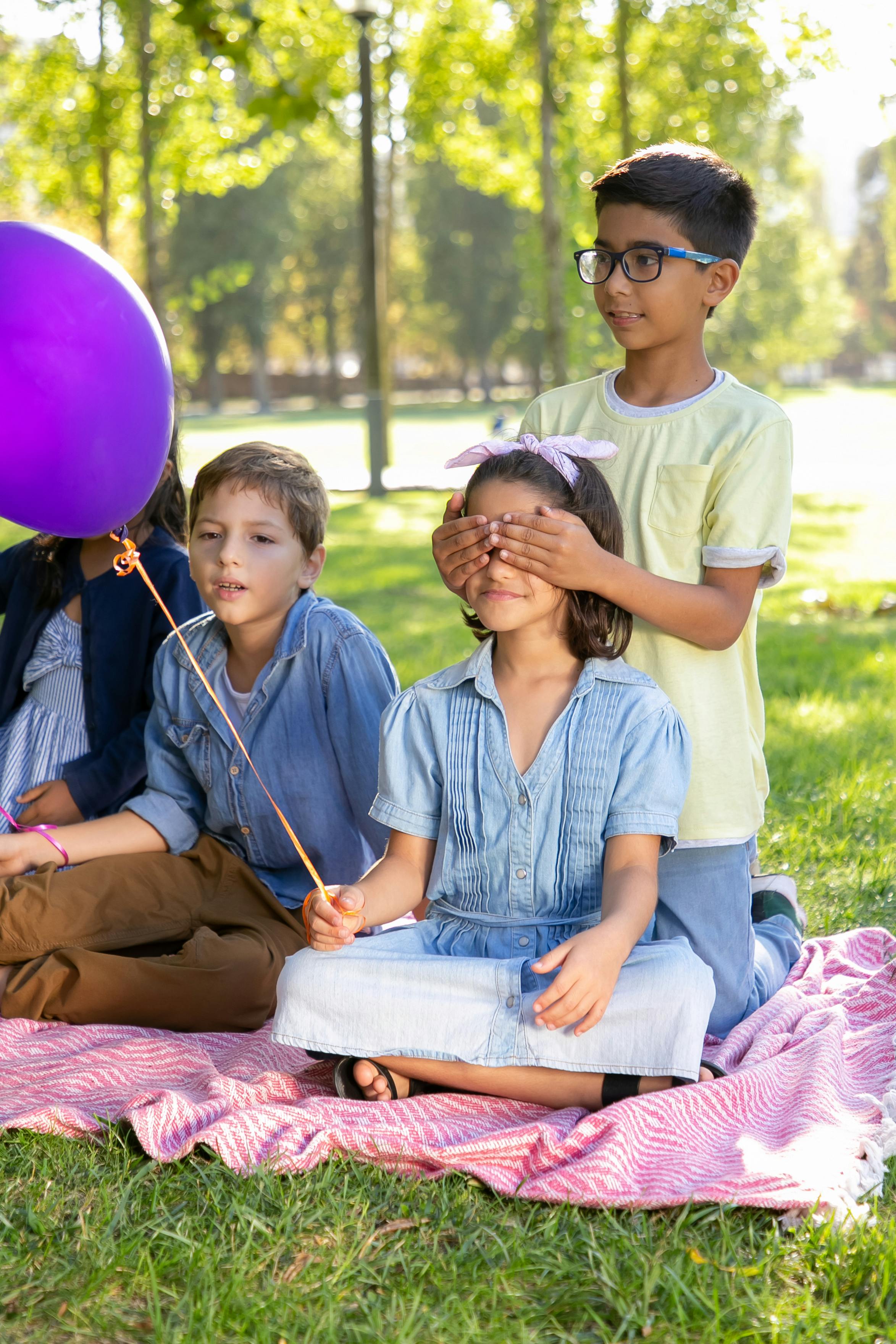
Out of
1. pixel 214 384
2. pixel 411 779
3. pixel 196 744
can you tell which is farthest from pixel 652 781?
pixel 214 384

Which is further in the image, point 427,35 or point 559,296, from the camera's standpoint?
point 427,35

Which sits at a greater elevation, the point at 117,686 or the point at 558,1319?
the point at 117,686

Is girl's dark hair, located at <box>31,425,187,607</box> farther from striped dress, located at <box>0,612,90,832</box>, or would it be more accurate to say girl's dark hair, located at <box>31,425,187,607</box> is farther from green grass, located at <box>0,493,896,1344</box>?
green grass, located at <box>0,493,896,1344</box>

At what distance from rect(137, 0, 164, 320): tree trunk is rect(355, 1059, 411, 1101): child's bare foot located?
850cm

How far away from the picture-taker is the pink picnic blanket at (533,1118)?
2.04 m

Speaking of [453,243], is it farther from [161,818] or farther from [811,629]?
[161,818]

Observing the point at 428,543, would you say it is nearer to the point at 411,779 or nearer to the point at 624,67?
the point at 624,67

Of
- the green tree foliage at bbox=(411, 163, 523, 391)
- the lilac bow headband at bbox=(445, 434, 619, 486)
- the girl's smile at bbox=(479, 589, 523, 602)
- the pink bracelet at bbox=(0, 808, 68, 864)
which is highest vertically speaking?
the green tree foliage at bbox=(411, 163, 523, 391)

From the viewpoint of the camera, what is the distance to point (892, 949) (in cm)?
302

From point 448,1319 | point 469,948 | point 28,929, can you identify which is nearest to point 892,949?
point 469,948

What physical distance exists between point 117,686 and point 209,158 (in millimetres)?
10391

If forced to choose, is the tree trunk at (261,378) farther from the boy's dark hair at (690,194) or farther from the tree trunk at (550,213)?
the boy's dark hair at (690,194)

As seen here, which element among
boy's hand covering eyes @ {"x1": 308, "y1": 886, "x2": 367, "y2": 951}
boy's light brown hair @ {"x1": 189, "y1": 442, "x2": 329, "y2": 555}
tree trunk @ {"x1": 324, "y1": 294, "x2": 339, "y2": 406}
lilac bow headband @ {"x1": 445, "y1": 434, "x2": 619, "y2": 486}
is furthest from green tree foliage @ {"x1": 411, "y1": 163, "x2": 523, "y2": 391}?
boy's hand covering eyes @ {"x1": 308, "y1": 886, "x2": 367, "y2": 951}

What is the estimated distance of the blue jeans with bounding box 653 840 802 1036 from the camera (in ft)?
9.04
